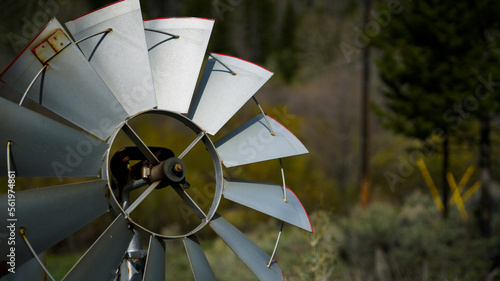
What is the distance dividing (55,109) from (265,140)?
3.35ft

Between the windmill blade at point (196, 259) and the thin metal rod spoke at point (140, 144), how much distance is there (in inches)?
14.5

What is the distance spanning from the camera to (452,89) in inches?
315

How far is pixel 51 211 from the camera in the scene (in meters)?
1.76

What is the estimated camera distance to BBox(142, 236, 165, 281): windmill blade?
202 cm

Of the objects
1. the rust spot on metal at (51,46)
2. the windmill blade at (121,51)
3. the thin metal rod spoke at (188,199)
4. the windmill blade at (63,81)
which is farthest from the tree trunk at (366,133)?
the rust spot on metal at (51,46)

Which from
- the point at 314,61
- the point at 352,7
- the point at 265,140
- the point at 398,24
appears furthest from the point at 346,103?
the point at 352,7

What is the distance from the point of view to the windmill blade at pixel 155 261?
6.61ft

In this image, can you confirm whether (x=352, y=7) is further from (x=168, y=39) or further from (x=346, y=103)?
(x=168, y=39)

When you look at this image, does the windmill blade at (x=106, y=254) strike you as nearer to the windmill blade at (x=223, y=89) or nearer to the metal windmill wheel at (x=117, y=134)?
the metal windmill wheel at (x=117, y=134)

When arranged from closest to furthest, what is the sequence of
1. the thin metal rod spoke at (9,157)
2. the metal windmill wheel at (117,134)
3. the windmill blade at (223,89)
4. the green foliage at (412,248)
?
the thin metal rod spoke at (9,157), the metal windmill wheel at (117,134), the windmill blade at (223,89), the green foliage at (412,248)

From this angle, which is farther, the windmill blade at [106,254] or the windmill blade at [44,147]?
the windmill blade at [106,254]

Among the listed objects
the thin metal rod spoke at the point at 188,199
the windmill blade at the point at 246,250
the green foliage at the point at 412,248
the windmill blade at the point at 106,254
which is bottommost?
the green foliage at the point at 412,248

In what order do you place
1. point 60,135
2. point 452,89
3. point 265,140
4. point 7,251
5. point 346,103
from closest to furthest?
point 7,251 < point 60,135 < point 265,140 < point 452,89 < point 346,103

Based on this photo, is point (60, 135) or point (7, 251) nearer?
point (7, 251)
